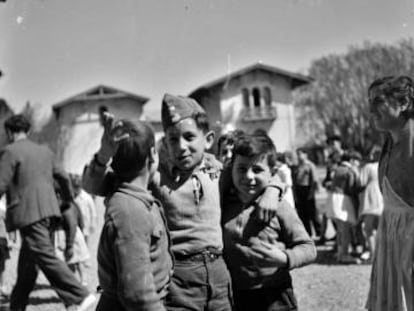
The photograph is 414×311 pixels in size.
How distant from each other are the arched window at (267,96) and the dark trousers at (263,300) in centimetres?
2999

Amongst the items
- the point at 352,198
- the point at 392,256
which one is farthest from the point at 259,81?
the point at 392,256

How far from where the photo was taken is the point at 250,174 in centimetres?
246

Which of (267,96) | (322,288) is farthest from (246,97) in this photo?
(322,288)

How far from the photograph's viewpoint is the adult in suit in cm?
471

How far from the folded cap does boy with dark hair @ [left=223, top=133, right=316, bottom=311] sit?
10.9 inches

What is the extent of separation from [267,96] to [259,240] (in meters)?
30.3

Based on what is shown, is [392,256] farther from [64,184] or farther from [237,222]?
[64,184]

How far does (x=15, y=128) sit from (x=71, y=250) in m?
1.59

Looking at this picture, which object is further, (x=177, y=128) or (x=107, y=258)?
(x=177, y=128)

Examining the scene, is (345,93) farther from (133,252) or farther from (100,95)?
(133,252)

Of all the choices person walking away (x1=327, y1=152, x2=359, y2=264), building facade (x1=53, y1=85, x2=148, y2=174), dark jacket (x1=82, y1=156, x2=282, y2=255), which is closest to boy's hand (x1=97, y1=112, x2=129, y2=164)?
dark jacket (x1=82, y1=156, x2=282, y2=255)

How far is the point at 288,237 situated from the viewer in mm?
2459

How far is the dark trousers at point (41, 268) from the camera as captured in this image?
4.70m

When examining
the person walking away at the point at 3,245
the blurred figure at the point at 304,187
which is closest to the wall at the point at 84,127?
the blurred figure at the point at 304,187
